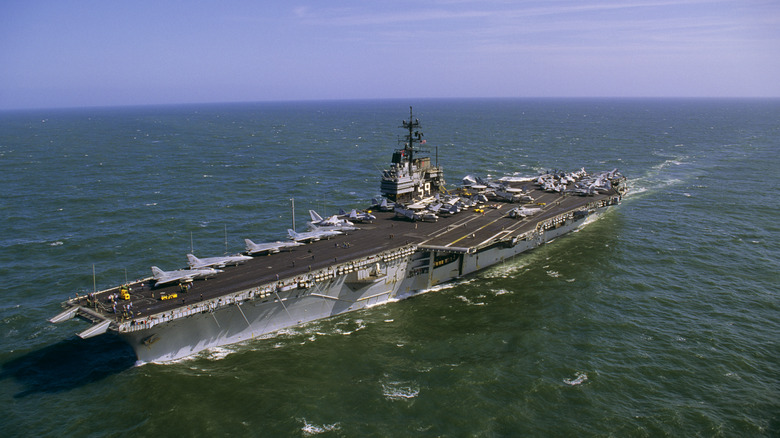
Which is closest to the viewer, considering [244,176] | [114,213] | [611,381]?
[611,381]

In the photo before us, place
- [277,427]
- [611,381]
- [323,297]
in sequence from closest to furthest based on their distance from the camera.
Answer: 1. [277,427]
2. [611,381]
3. [323,297]

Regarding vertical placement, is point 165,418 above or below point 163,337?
below

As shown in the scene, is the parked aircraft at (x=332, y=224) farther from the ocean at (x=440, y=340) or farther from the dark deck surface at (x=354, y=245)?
the ocean at (x=440, y=340)

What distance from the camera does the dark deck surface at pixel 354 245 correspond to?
31228 millimetres

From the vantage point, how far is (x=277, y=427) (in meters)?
24.5

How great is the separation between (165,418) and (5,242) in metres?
36.9

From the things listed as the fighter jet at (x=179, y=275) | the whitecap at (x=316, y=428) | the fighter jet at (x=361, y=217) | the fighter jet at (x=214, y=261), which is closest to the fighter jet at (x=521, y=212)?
the fighter jet at (x=361, y=217)

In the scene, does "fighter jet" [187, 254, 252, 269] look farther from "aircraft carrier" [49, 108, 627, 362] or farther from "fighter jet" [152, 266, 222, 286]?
"fighter jet" [152, 266, 222, 286]

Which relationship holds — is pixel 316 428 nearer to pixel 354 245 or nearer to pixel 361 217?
pixel 354 245

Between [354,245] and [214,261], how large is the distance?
34.8 feet

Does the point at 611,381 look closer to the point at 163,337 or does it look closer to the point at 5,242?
the point at 163,337

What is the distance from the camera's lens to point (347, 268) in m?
34.7

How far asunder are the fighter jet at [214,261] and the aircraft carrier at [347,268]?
1.02 ft

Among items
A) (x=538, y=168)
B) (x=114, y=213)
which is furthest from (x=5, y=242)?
(x=538, y=168)
